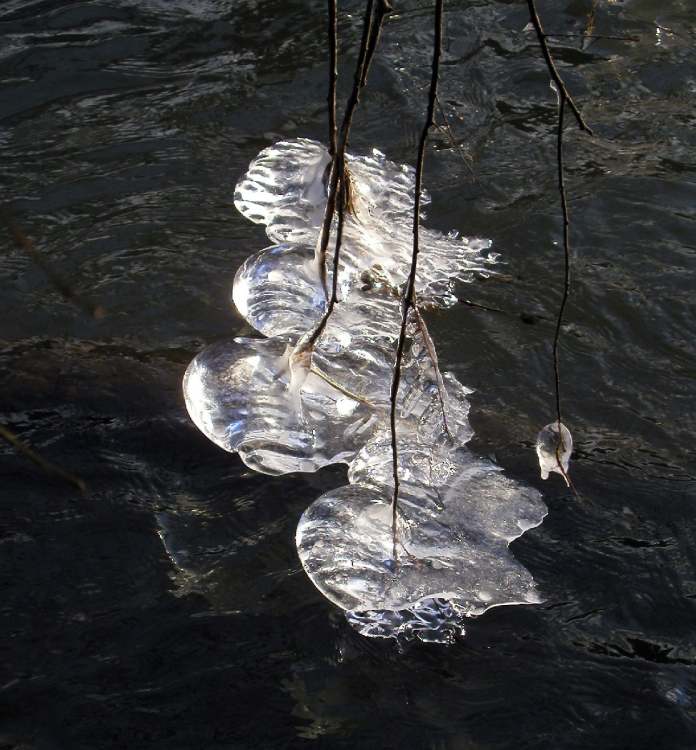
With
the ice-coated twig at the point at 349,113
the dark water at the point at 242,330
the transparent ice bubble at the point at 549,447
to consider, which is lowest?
the dark water at the point at 242,330

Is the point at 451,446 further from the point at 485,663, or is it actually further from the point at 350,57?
the point at 350,57

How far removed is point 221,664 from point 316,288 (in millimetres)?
1664

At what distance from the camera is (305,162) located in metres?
5.14

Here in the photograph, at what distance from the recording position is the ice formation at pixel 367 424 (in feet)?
10.9

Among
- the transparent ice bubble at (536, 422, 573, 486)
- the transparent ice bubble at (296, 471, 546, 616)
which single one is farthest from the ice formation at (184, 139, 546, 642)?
the transparent ice bubble at (536, 422, 573, 486)

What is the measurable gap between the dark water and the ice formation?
0.34ft

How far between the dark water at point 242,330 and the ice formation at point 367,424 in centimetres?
10

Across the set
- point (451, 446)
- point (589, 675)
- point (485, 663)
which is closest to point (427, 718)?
point (485, 663)

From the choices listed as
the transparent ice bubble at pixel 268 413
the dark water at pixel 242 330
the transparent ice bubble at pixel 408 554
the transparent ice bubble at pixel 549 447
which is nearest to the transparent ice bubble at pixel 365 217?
the dark water at pixel 242 330

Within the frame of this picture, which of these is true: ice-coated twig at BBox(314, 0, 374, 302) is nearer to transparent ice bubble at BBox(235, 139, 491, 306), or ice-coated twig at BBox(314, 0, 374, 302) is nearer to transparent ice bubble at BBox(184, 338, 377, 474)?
transparent ice bubble at BBox(184, 338, 377, 474)

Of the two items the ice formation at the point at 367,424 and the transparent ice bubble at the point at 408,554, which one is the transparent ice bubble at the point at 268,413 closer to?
the ice formation at the point at 367,424

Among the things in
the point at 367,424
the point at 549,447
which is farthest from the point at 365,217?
the point at 549,447

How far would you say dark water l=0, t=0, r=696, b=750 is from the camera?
3.11m

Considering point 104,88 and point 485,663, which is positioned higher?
point 104,88
